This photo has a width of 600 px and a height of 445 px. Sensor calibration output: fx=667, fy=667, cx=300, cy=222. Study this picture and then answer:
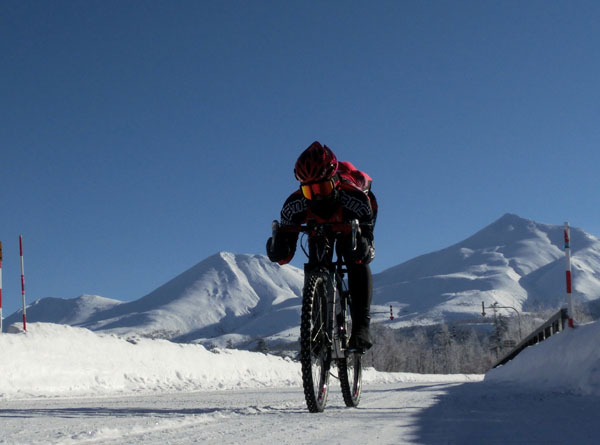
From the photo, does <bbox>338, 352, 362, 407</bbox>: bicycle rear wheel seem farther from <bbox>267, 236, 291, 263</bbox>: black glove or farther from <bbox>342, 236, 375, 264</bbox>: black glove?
<bbox>267, 236, 291, 263</bbox>: black glove

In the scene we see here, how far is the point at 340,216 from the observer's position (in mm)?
5504

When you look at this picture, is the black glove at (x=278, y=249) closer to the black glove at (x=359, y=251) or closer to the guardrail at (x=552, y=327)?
the black glove at (x=359, y=251)

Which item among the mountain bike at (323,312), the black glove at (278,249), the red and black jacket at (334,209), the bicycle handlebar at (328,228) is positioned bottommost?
the mountain bike at (323,312)

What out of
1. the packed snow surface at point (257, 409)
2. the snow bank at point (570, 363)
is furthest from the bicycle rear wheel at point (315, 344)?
the snow bank at point (570, 363)

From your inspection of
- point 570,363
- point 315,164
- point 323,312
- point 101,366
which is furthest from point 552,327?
point 101,366

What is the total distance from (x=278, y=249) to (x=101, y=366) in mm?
7921

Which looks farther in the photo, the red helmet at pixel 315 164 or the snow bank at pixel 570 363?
the snow bank at pixel 570 363

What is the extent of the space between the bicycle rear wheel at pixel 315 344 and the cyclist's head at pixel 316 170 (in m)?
0.68

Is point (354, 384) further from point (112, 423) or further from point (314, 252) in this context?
point (112, 423)

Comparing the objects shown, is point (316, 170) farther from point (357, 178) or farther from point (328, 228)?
point (357, 178)

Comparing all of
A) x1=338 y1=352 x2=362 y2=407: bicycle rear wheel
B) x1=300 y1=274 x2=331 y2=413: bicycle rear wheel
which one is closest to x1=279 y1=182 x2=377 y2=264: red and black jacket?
x1=300 y1=274 x2=331 y2=413: bicycle rear wheel

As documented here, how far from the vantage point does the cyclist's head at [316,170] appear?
17.0ft

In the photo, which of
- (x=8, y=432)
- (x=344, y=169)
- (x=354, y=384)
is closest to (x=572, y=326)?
(x=354, y=384)

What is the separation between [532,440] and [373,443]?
0.77 meters
